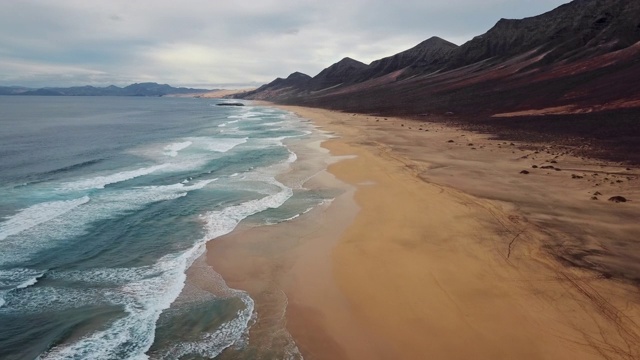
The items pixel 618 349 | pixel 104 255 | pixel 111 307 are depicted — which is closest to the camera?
pixel 618 349

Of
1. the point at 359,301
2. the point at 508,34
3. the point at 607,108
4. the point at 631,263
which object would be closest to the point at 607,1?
the point at 508,34

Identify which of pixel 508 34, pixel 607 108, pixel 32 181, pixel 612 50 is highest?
pixel 508 34

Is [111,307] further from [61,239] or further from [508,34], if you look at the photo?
[508,34]

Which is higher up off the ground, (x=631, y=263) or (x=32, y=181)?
(x=631, y=263)

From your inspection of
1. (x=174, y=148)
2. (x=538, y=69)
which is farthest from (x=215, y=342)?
(x=538, y=69)

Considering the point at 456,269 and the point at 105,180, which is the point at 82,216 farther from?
the point at 456,269

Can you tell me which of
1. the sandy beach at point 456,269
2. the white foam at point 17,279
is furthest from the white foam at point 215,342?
the white foam at point 17,279

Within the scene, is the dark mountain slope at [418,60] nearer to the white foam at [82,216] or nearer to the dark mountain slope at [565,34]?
the dark mountain slope at [565,34]
